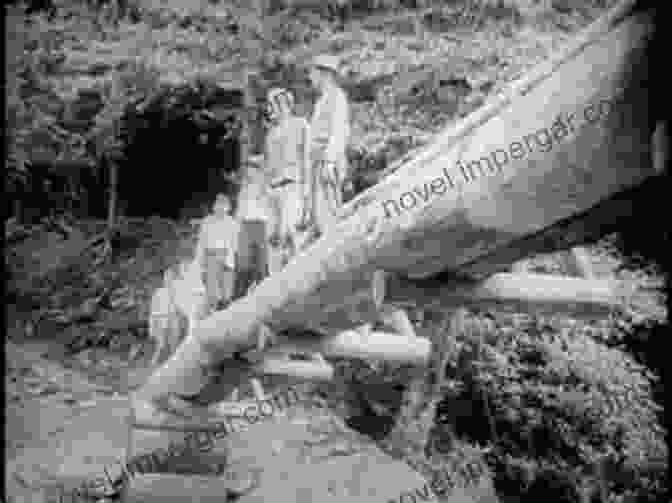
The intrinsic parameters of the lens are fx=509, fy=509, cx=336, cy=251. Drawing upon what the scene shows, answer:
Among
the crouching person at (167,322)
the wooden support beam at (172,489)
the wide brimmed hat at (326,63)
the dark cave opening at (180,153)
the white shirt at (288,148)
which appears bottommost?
the wooden support beam at (172,489)

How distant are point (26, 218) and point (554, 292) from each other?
7004mm

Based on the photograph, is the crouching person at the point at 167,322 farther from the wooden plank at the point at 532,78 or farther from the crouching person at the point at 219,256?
the wooden plank at the point at 532,78

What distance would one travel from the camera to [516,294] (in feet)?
5.61

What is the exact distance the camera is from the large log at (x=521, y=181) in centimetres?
93

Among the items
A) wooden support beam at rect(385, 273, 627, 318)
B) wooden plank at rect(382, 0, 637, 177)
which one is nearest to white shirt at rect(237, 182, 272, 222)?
wooden support beam at rect(385, 273, 627, 318)

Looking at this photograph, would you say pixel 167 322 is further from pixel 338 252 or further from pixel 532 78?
pixel 532 78

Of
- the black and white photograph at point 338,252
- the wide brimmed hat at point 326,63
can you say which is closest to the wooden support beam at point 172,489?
the black and white photograph at point 338,252

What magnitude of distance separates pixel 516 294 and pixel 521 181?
2.32ft

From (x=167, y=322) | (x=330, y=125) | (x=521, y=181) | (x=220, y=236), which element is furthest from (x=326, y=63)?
(x=167, y=322)

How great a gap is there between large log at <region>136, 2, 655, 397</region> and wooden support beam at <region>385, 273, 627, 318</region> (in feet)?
0.22

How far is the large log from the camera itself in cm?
93

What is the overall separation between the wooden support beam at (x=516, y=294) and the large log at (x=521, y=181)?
67 millimetres

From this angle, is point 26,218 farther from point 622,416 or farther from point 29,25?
point 622,416

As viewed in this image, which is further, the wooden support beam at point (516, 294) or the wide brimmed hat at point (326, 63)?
the wide brimmed hat at point (326, 63)
